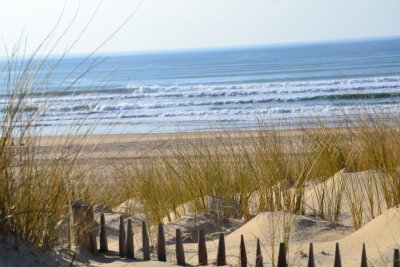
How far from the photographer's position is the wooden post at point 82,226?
4.04m

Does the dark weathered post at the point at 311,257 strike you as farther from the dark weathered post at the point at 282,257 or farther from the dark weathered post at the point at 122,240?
the dark weathered post at the point at 122,240

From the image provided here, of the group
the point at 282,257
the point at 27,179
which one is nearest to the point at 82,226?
the point at 27,179

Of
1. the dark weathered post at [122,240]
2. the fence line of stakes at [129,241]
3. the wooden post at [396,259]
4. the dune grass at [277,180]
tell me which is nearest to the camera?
the wooden post at [396,259]

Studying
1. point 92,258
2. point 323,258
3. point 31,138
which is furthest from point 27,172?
point 323,258

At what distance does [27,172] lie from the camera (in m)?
3.72

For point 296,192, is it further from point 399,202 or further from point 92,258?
point 92,258

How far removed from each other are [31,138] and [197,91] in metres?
28.0

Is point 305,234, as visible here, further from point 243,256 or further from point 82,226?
point 82,226

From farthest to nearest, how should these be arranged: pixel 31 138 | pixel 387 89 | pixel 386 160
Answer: pixel 387 89, pixel 386 160, pixel 31 138

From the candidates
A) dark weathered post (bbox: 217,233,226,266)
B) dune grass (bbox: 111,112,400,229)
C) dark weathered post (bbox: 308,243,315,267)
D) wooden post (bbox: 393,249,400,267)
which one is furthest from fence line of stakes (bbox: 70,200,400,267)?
dune grass (bbox: 111,112,400,229)

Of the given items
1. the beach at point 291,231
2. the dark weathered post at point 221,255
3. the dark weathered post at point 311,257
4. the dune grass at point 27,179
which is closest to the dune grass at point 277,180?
the beach at point 291,231

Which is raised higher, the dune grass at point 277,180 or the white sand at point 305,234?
the dune grass at point 277,180

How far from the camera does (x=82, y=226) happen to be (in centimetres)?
415

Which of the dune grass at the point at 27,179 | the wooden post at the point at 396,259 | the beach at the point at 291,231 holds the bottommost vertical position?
the beach at the point at 291,231
